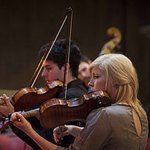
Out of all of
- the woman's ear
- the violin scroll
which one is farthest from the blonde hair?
the violin scroll

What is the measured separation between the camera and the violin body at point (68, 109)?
2.03 m

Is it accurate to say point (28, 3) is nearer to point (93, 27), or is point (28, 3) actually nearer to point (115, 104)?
point (93, 27)

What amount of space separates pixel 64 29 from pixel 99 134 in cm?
407

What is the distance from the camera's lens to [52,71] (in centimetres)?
268

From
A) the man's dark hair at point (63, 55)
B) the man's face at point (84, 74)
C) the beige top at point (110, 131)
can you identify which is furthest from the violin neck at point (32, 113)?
the man's face at point (84, 74)

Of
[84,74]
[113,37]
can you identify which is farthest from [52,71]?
[113,37]

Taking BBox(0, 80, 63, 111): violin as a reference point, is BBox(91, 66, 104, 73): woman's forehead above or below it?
above

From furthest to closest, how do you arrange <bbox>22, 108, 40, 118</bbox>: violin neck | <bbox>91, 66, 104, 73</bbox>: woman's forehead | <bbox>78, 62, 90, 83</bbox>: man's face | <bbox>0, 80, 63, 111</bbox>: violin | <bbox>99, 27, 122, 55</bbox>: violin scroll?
<bbox>99, 27, 122, 55</bbox>: violin scroll, <bbox>78, 62, 90, 83</bbox>: man's face, <bbox>0, 80, 63, 111</bbox>: violin, <bbox>22, 108, 40, 118</bbox>: violin neck, <bbox>91, 66, 104, 73</bbox>: woman's forehead

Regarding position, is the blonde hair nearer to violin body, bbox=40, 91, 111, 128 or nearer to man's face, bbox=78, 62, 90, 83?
violin body, bbox=40, 91, 111, 128

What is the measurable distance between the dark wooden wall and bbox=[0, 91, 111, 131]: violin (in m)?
3.39

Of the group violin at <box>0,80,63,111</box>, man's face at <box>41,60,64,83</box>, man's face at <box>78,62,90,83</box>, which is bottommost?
man's face at <box>78,62,90,83</box>

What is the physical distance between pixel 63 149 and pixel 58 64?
0.82 metres

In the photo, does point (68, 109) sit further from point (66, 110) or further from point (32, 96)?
point (32, 96)

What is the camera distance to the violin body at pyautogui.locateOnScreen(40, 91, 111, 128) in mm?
2027
